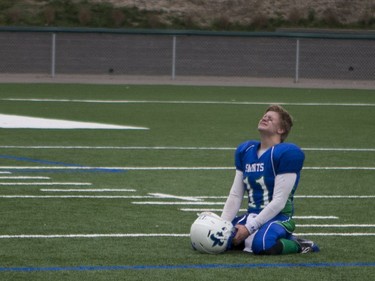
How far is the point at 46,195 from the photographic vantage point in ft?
38.0

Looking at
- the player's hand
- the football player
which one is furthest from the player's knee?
the player's hand

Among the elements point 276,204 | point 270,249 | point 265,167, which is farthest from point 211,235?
point 265,167

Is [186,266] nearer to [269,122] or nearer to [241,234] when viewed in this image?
[241,234]

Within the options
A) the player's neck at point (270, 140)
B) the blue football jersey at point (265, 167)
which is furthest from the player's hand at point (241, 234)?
the player's neck at point (270, 140)

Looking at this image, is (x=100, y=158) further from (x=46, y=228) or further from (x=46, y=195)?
(x=46, y=228)

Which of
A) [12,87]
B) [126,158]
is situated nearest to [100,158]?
[126,158]

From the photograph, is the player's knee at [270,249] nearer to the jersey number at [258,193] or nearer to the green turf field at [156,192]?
the green turf field at [156,192]

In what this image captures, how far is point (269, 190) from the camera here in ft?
28.9

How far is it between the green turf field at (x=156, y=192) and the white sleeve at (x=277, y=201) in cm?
27

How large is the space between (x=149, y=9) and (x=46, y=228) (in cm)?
3695

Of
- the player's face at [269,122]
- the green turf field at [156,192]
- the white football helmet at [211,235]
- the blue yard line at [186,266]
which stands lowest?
the green turf field at [156,192]

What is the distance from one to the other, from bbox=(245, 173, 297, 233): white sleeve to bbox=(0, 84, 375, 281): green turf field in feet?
0.90

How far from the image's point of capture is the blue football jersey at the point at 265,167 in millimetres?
8703

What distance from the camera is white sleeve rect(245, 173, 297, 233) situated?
28.3 ft
